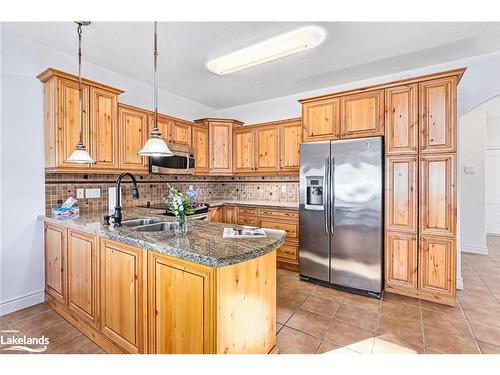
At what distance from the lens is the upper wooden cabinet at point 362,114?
2.88 m

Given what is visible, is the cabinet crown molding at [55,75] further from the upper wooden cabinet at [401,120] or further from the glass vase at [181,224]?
the upper wooden cabinet at [401,120]

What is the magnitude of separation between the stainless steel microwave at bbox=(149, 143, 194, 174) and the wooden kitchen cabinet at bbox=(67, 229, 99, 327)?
1.44m

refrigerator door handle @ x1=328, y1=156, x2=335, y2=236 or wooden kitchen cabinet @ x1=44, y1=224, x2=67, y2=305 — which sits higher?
refrigerator door handle @ x1=328, y1=156, x2=335, y2=236

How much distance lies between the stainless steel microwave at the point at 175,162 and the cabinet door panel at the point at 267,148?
1.12 metres

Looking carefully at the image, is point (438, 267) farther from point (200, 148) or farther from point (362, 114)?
point (200, 148)

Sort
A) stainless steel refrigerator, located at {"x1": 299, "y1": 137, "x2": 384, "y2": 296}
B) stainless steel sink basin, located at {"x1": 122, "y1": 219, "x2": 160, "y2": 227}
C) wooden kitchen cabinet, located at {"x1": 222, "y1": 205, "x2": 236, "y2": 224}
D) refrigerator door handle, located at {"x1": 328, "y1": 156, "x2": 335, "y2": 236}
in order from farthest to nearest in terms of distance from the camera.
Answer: wooden kitchen cabinet, located at {"x1": 222, "y1": 205, "x2": 236, "y2": 224} < refrigerator door handle, located at {"x1": 328, "y1": 156, "x2": 335, "y2": 236} < stainless steel refrigerator, located at {"x1": 299, "y1": 137, "x2": 384, "y2": 296} < stainless steel sink basin, located at {"x1": 122, "y1": 219, "x2": 160, "y2": 227}

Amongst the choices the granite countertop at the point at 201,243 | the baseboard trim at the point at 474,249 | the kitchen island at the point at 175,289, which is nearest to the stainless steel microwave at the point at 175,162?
the kitchen island at the point at 175,289

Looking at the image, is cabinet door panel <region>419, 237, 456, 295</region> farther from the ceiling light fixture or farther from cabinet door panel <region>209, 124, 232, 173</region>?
cabinet door panel <region>209, 124, 232, 173</region>

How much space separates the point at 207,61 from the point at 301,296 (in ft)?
9.71

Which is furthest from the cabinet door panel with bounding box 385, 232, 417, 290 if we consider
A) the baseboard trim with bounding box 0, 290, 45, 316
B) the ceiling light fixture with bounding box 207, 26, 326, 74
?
the baseboard trim with bounding box 0, 290, 45, 316

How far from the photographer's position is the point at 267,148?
4145mm

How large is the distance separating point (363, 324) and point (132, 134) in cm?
332

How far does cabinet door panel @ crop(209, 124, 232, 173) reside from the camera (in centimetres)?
439
